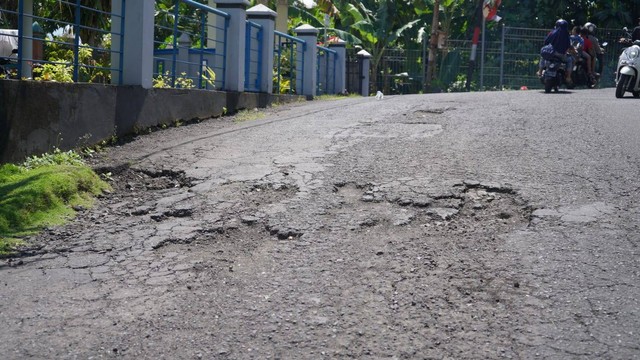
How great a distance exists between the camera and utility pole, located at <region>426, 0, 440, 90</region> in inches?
1098

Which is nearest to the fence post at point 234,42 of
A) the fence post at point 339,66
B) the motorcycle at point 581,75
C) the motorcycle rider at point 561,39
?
the motorcycle rider at point 561,39

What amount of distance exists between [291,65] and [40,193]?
38.7ft

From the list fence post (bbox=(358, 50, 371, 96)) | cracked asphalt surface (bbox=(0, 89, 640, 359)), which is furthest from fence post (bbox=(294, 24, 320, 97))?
cracked asphalt surface (bbox=(0, 89, 640, 359))

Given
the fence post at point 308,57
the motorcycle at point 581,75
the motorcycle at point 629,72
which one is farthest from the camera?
the fence post at point 308,57

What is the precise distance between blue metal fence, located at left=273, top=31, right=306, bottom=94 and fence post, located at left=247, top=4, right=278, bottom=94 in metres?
2.20

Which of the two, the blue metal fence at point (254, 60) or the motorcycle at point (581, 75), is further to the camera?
the motorcycle at point (581, 75)

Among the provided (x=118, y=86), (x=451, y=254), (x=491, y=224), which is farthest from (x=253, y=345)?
Result: (x=118, y=86)

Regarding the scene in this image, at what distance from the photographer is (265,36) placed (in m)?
15.3

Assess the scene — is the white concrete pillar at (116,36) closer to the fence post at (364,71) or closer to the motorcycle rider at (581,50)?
the motorcycle rider at (581,50)

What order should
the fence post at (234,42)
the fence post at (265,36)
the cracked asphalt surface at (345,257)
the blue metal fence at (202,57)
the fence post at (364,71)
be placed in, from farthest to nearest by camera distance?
the fence post at (364,71)
the fence post at (265,36)
the fence post at (234,42)
the blue metal fence at (202,57)
the cracked asphalt surface at (345,257)

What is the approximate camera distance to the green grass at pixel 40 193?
19.9 feet

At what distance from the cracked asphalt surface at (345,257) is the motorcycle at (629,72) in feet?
22.4

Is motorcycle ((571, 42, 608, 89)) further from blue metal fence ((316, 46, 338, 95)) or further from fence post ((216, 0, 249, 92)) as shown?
fence post ((216, 0, 249, 92))

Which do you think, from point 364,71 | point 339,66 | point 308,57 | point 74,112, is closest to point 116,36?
point 74,112
